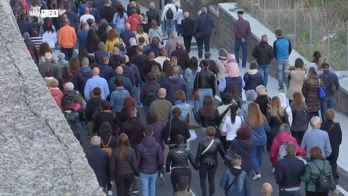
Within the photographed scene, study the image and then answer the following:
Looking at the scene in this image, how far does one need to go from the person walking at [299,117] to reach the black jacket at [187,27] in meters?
9.33

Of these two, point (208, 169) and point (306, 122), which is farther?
point (306, 122)

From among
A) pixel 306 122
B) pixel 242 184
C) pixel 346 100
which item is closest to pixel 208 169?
pixel 242 184

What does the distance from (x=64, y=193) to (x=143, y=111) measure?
13.0 metres

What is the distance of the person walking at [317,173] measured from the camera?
18.2m

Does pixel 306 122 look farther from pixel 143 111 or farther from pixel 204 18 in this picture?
pixel 204 18

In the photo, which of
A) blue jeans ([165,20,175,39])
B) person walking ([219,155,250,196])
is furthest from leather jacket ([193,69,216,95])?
blue jeans ([165,20,175,39])

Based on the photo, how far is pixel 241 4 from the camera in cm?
3241

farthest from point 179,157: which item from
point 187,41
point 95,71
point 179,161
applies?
point 187,41

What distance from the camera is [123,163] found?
61.6ft

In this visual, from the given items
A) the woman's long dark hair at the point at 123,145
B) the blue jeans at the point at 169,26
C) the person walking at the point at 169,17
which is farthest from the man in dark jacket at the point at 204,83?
the blue jeans at the point at 169,26

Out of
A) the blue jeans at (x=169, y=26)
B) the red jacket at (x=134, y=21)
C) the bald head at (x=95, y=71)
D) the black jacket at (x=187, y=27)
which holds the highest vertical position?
the bald head at (x=95, y=71)

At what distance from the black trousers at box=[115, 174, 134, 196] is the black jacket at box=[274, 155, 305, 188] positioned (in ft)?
6.93

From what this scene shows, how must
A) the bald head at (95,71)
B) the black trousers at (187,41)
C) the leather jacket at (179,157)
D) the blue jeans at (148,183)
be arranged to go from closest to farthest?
the leather jacket at (179,157) → the blue jeans at (148,183) → the bald head at (95,71) → the black trousers at (187,41)

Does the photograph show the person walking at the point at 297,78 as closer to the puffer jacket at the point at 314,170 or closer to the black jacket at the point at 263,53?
the black jacket at the point at 263,53
